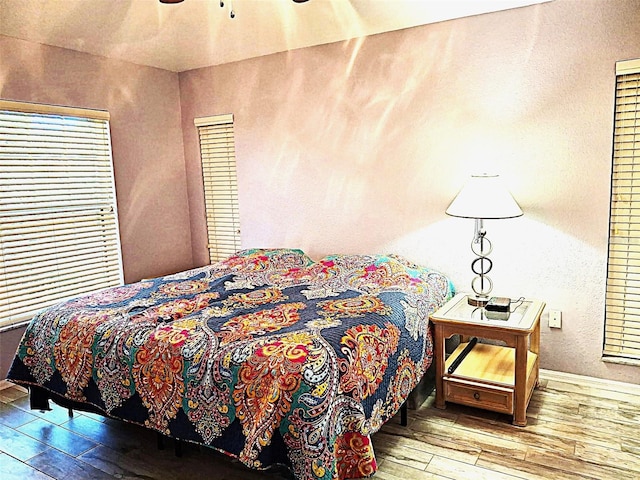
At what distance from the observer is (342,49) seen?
137 inches

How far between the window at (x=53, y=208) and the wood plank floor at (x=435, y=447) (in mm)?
939

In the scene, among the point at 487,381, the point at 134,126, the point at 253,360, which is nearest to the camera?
the point at 253,360

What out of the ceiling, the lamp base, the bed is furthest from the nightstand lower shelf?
the ceiling

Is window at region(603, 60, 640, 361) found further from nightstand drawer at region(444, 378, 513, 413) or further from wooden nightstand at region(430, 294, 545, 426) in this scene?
nightstand drawer at region(444, 378, 513, 413)

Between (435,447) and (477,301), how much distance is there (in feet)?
2.95

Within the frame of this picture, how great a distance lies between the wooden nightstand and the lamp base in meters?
0.04

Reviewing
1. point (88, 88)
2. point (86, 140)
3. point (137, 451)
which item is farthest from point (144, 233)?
point (137, 451)

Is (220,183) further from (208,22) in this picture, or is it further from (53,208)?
(208,22)

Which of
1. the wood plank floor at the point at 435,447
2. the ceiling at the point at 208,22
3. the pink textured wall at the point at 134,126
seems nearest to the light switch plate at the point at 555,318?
the wood plank floor at the point at 435,447

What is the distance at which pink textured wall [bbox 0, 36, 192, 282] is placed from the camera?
10.6 feet

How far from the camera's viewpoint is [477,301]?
281 cm

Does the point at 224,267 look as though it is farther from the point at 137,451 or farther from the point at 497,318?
the point at 497,318

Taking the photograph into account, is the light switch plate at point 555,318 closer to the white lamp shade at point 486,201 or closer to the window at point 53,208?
the white lamp shade at point 486,201

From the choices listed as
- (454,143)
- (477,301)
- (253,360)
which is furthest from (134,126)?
(477,301)
